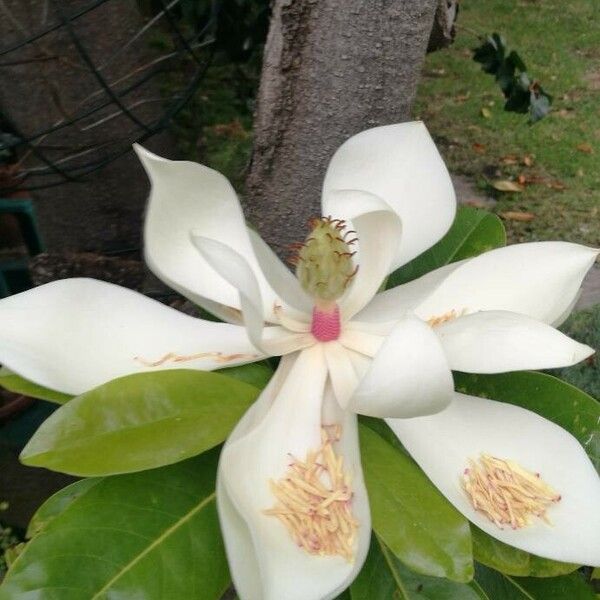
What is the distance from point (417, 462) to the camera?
24.8 inches

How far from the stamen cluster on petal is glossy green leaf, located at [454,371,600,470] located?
0.16m

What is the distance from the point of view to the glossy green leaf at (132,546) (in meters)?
0.58

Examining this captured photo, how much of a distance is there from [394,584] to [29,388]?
13.5 inches

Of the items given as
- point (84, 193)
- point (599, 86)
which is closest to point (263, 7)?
point (84, 193)

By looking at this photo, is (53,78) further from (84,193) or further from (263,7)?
(263,7)

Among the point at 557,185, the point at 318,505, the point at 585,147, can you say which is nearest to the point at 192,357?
the point at 318,505

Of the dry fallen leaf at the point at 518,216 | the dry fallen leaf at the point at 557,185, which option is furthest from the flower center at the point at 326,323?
the dry fallen leaf at the point at 557,185

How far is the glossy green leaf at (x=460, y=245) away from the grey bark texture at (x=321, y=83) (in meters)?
0.15

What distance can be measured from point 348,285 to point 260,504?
0.20 m

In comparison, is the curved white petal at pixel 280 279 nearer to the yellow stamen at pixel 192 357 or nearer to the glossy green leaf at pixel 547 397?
the yellow stamen at pixel 192 357

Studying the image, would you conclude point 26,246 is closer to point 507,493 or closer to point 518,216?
point 507,493

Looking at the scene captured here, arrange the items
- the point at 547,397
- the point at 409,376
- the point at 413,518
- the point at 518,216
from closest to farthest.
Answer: the point at 409,376
the point at 413,518
the point at 547,397
the point at 518,216

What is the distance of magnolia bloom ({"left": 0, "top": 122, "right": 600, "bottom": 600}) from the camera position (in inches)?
21.1

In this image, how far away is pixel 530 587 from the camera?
75 cm
